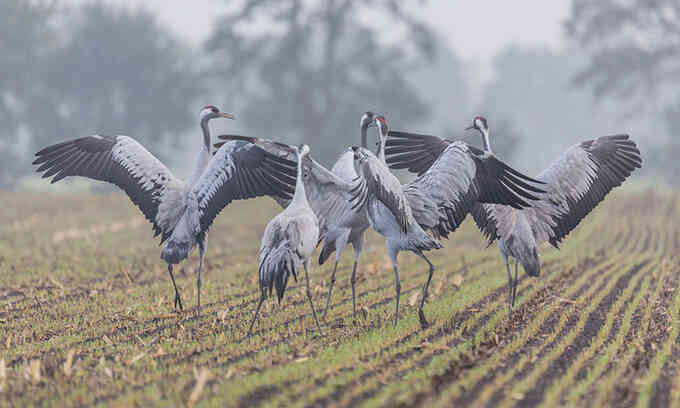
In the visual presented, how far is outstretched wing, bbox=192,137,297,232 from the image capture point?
970 cm

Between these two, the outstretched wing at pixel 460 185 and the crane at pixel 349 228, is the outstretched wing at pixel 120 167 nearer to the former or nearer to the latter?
the crane at pixel 349 228

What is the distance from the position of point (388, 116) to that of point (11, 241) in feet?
99.7

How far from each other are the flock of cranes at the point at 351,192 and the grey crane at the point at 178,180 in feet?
0.04

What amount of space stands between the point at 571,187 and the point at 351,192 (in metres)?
3.71

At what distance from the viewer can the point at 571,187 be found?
10594 mm

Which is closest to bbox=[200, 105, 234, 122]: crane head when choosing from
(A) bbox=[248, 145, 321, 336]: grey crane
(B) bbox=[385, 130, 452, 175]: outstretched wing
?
(B) bbox=[385, 130, 452, 175]: outstretched wing

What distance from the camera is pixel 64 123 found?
4600 cm

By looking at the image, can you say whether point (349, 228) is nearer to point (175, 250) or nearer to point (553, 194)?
point (175, 250)

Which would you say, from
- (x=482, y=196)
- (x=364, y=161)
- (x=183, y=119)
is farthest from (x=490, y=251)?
(x=183, y=119)

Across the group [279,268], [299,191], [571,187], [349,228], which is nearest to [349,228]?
[349,228]

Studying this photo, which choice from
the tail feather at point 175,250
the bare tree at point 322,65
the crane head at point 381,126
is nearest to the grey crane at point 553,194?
the crane head at point 381,126

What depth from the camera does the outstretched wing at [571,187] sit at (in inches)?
414

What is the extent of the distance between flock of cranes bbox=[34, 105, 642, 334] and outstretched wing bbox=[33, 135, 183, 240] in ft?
0.05

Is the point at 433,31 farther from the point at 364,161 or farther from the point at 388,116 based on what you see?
the point at 364,161
